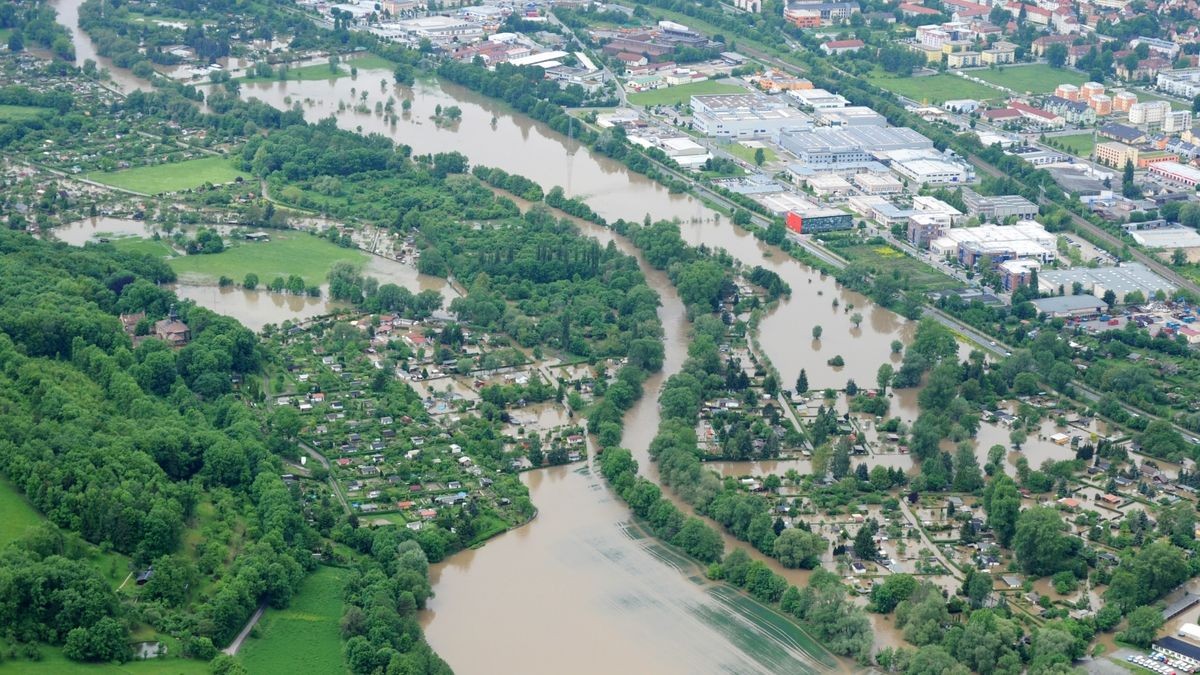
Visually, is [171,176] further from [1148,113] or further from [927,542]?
[1148,113]

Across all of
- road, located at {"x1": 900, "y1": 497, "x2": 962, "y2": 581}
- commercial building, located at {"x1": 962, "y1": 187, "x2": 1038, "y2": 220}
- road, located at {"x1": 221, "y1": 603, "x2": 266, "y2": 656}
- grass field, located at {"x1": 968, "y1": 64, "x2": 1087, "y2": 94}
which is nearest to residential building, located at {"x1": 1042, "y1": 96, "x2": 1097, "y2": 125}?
grass field, located at {"x1": 968, "y1": 64, "x2": 1087, "y2": 94}

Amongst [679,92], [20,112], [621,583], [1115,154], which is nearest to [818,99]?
[679,92]

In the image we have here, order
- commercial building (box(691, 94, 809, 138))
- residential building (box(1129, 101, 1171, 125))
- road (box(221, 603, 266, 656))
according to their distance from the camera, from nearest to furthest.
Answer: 1. road (box(221, 603, 266, 656))
2. commercial building (box(691, 94, 809, 138))
3. residential building (box(1129, 101, 1171, 125))

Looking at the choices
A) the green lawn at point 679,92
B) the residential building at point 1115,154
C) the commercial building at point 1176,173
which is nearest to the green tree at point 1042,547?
the commercial building at point 1176,173

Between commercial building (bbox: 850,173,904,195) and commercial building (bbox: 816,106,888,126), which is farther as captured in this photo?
commercial building (bbox: 816,106,888,126)

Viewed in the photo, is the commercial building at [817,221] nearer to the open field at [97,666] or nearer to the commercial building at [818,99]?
the commercial building at [818,99]

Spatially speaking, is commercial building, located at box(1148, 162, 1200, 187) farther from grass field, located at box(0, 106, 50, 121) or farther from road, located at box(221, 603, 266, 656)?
grass field, located at box(0, 106, 50, 121)
